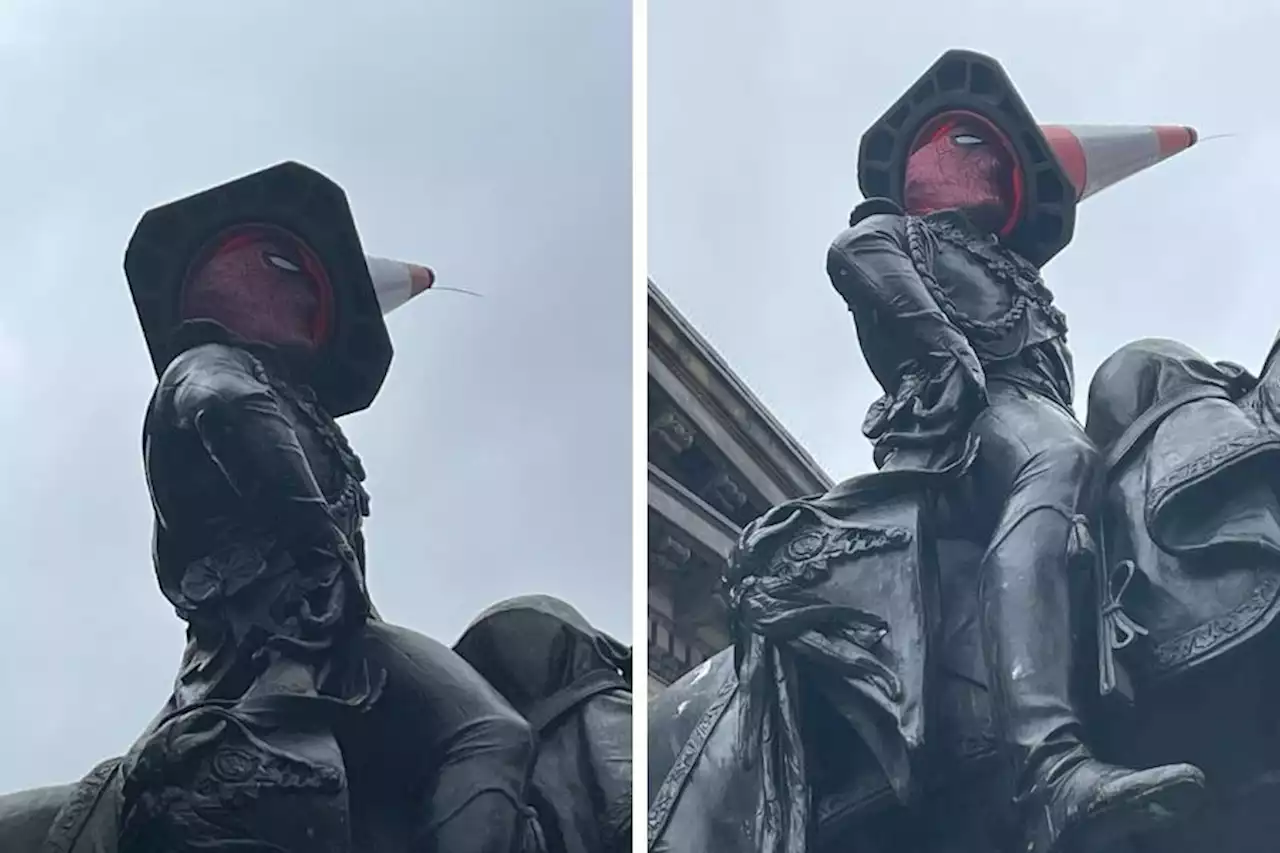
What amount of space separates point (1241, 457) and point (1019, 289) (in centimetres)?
89

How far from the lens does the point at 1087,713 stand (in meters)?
5.02

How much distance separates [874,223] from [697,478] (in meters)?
0.92

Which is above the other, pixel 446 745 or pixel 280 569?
pixel 280 569

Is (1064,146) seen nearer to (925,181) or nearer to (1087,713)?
(925,181)

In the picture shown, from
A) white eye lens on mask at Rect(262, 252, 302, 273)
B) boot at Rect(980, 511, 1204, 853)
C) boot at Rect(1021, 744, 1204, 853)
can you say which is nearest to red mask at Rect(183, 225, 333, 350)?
white eye lens on mask at Rect(262, 252, 302, 273)

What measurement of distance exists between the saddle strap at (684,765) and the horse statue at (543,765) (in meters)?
0.08

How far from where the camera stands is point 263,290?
598cm

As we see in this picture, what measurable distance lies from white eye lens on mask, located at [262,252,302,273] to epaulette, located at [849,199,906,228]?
166 centimetres

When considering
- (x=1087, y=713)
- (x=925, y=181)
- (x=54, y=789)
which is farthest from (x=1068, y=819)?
(x=54, y=789)

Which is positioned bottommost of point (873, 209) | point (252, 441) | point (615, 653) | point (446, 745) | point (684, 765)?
point (684, 765)

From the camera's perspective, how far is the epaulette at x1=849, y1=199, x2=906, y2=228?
19.6 feet

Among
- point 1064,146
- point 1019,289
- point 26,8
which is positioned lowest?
point 1019,289

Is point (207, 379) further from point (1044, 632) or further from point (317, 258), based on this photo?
point (1044, 632)

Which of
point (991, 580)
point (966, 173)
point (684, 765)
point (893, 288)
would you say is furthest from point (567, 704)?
point (966, 173)
